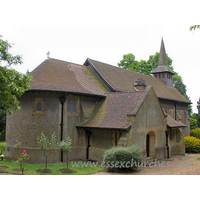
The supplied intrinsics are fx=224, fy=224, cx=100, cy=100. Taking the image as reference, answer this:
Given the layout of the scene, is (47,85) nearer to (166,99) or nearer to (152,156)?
(152,156)

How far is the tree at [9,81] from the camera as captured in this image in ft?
35.8

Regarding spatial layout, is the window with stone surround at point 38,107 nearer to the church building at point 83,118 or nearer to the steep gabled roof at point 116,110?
the church building at point 83,118

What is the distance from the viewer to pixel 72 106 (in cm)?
1714

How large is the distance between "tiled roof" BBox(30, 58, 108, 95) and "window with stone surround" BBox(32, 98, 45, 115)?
1.15m

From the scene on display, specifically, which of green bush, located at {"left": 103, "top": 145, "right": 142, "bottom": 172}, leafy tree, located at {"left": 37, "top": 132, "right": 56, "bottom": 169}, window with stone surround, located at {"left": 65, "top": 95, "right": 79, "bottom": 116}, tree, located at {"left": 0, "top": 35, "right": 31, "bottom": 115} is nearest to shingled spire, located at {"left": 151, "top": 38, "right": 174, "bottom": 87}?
window with stone surround, located at {"left": 65, "top": 95, "right": 79, "bottom": 116}

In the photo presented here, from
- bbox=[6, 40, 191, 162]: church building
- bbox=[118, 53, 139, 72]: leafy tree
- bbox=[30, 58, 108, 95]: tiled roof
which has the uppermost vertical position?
bbox=[118, 53, 139, 72]: leafy tree

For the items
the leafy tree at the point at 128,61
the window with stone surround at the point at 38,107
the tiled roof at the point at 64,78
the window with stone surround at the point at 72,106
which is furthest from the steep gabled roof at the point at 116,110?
the leafy tree at the point at 128,61

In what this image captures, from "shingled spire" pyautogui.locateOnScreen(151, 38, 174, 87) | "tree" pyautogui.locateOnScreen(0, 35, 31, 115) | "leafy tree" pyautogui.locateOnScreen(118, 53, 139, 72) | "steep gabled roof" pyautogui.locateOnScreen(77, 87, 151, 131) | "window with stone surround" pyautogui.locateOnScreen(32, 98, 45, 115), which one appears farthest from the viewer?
"leafy tree" pyautogui.locateOnScreen(118, 53, 139, 72)

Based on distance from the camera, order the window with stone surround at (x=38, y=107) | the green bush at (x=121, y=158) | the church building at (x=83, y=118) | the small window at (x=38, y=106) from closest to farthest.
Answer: the green bush at (x=121, y=158) → the church building at (x=83, y=118) → the window with stone surround at (x=38, y=107) → the small window at (x=38, y=106)

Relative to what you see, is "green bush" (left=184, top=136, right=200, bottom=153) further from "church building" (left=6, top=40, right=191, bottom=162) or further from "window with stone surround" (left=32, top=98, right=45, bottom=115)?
"window with stone surround" (left=32, top=98, right=45, bottom=115)

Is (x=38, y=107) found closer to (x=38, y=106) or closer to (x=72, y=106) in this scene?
(x=38, y=106)

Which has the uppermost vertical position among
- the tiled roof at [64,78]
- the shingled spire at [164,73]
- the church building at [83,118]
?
the shingled spire at [164,73]

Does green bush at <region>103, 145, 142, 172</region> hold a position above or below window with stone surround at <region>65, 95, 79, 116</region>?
below

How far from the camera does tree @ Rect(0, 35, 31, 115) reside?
35.8 ft
